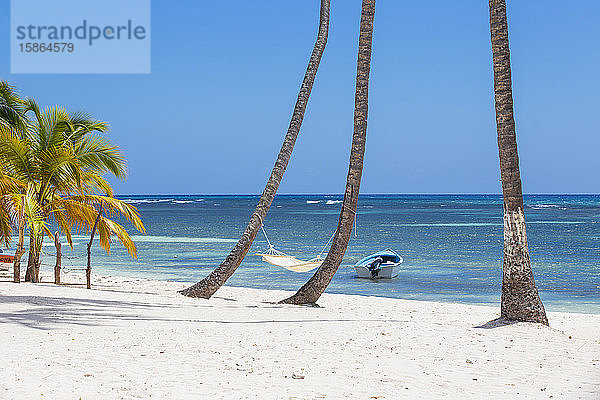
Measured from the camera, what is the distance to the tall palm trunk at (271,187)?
1078cm

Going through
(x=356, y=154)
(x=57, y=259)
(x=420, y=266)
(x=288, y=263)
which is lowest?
(x=420, y=266)

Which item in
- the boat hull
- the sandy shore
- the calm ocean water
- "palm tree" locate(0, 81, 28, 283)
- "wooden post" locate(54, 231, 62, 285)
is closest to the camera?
the sandy shore

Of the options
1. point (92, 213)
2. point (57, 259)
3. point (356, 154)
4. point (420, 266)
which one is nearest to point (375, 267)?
point (420, 266)

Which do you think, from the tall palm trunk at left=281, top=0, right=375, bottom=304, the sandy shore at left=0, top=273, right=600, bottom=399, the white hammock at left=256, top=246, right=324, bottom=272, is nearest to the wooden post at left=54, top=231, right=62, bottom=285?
the sandy shore at left=0, top=273, right=600, bottom=399

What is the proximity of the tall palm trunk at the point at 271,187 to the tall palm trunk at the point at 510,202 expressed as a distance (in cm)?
396

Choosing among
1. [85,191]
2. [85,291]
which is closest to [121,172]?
[85,191]

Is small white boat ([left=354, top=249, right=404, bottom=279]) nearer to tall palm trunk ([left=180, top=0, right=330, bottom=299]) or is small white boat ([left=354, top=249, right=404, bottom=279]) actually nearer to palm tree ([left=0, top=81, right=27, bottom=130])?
tall palm trunk ([left=180, top=0, right=330, bottom=299])

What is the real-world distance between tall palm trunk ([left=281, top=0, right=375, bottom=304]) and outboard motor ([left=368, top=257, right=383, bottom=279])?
7475mm

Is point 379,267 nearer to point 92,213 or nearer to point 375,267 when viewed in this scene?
point 375,267

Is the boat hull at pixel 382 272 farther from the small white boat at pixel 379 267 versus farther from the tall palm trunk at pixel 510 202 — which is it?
the tall palm trunk at pixel 510 202

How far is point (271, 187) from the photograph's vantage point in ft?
36.3

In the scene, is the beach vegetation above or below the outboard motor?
above

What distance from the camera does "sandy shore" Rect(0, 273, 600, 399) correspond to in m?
4.57

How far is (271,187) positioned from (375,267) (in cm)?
772
